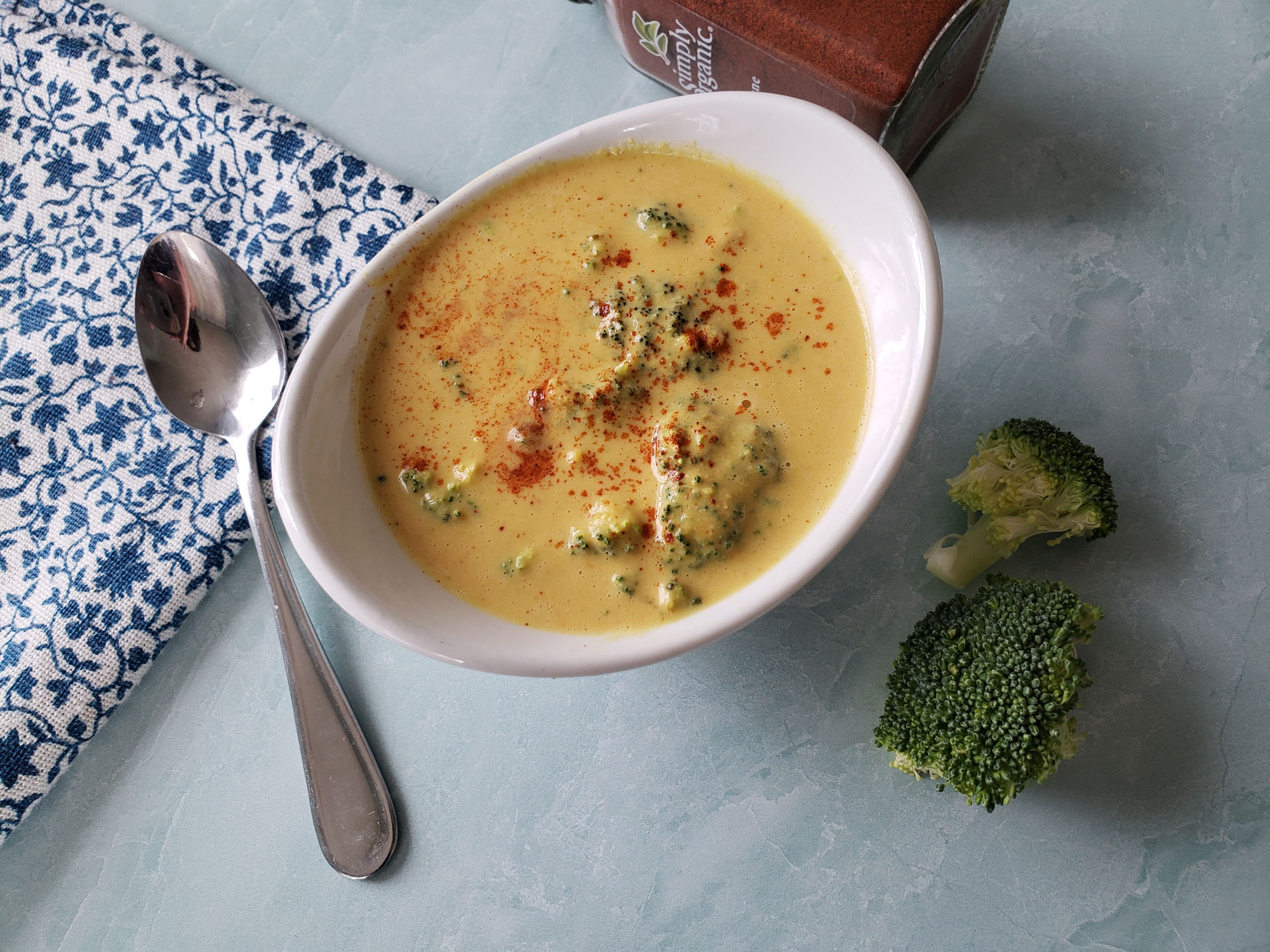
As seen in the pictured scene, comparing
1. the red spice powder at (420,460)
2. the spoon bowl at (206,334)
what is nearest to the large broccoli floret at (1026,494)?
the red spice powder at (420,460)

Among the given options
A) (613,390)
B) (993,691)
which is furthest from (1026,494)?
(613,390)

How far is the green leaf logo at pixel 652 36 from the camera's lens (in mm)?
1945

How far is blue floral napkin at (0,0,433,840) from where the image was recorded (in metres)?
2.02

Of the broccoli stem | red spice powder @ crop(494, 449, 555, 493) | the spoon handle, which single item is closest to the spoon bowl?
the spoon handle

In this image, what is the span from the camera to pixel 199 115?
2.21 m

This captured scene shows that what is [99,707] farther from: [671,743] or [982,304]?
[982,304]

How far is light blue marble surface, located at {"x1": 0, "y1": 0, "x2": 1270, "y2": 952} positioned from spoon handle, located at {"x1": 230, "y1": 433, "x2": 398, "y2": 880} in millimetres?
60

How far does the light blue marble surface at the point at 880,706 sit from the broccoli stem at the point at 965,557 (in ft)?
0.17

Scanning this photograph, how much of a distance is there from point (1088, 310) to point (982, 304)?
215 mm

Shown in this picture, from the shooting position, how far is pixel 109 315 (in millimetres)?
2170

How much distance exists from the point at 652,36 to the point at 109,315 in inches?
53.2

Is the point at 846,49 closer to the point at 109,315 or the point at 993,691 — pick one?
the point at 993,691

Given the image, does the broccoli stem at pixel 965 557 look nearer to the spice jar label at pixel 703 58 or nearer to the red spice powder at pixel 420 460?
the spice jar label at pixel 703 58

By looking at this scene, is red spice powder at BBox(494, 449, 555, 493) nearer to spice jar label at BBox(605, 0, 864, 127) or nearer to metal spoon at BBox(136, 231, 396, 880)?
metal spoon at BBox(136, 231, 396, 880)
